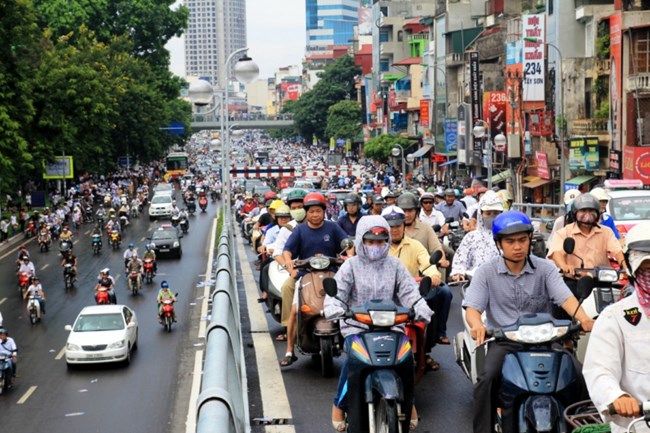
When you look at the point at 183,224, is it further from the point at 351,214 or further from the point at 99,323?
the point at 351,214

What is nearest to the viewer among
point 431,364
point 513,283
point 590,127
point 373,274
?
point 513,283

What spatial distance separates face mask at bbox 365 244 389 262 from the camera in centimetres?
908

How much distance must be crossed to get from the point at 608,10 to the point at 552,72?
431 cm

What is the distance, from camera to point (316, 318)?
1146 centimetres

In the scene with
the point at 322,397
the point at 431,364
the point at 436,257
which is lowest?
the point at 322,397

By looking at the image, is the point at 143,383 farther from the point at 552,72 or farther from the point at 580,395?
the point at 552,72

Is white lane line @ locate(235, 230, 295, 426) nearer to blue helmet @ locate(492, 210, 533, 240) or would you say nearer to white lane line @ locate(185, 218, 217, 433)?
white lane line @ locate(185, 218, 217, 433)

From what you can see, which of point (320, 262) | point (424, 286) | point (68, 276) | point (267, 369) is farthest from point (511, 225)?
point (68, 276)

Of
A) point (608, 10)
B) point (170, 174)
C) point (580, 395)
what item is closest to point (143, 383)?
point (580, 395)

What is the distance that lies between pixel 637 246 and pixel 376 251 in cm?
387

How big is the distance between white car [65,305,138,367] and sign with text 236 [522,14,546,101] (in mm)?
31488

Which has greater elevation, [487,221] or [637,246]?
[637,246]

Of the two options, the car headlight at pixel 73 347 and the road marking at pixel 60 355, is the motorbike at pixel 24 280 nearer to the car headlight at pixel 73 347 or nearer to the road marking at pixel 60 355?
the road marking at pixel 60 355

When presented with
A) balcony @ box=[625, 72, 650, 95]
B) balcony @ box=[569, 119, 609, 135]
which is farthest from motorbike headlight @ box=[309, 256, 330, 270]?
balcony @ box=[569, 119, 609, 135]
